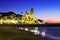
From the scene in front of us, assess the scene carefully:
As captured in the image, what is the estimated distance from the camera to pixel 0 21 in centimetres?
19700
